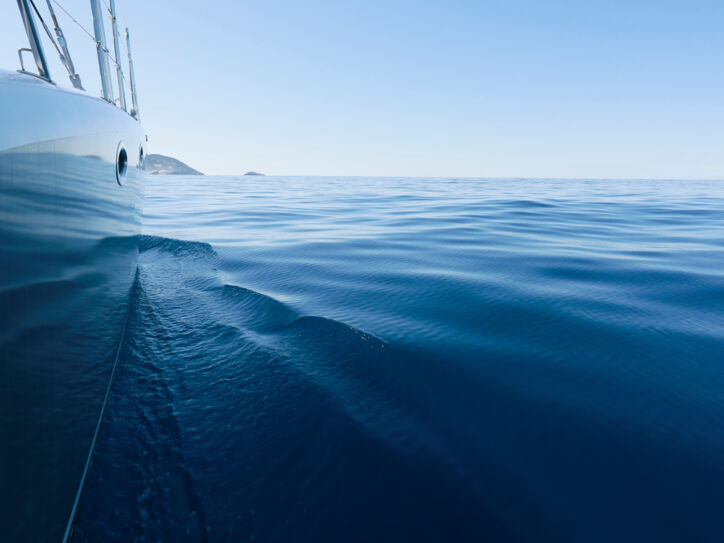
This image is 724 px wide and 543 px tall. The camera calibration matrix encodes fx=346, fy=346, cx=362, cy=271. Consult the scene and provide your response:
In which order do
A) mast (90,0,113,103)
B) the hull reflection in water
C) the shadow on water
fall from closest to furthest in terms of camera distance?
the hull reflection in water, the shadow on water, mast (90,0,113,103)

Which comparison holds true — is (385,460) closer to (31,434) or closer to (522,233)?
(31,434)

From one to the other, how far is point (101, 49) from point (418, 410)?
430 cm

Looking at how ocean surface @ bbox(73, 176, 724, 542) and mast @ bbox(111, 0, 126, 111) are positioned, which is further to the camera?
mast @ bbox(111, 0, 126, 111)

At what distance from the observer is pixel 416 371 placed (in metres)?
2.01

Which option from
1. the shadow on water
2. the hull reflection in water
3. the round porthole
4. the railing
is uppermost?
the railing

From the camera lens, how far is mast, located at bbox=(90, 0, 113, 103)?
3.17 m

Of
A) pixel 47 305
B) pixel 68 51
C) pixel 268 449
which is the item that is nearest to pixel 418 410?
pixel 268 449

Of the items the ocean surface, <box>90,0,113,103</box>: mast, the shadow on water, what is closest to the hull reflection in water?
the shadow on water

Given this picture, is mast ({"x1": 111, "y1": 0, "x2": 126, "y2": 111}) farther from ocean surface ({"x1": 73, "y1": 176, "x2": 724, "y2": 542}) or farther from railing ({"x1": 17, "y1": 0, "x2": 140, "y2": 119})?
ocean surface ({"x1": 73, "y1": 176, "x2": 724, "y2": 542})

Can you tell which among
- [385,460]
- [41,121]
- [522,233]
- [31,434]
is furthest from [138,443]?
[522,233]

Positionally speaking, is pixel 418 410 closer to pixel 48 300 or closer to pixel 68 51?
pixel 48 300

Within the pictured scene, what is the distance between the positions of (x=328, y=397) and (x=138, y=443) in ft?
2.81

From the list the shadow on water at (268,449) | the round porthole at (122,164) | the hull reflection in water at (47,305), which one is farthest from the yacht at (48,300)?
the round porthole at (122,164)

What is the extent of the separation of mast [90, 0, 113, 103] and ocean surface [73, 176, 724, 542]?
195cm
